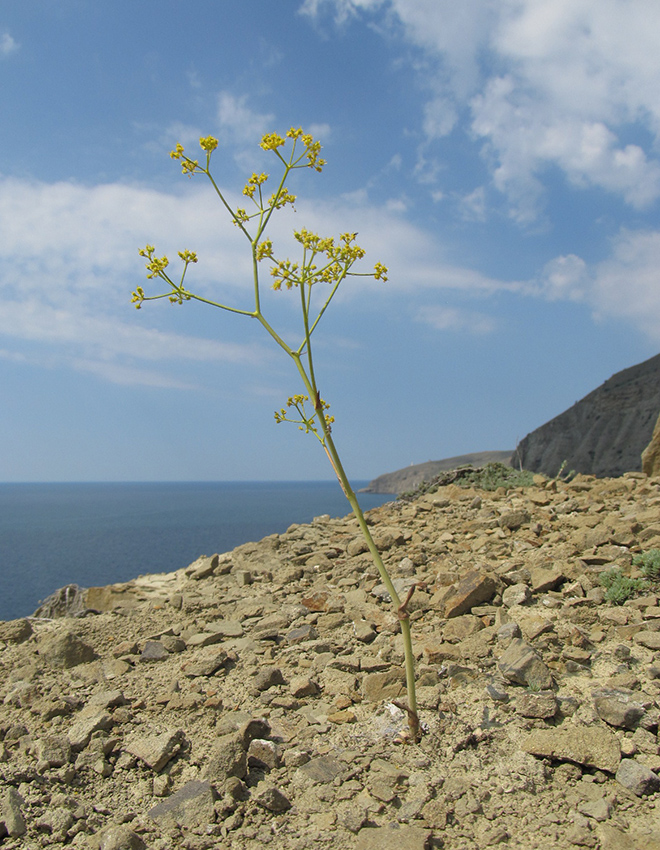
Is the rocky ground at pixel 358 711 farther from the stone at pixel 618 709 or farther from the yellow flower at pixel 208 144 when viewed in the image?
the yellow flower at pixel 208 144

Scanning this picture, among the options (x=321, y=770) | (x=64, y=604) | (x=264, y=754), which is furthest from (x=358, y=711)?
(x=64, y=604)

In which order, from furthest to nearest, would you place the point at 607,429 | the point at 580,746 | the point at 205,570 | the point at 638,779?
the point at 607,429, the point at 205,570, the point at 580,746, the point at 638,779

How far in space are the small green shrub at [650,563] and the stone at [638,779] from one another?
223 centimetres

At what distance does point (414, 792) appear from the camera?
3127 mm

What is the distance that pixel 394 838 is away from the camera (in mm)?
2791

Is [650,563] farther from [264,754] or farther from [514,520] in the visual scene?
[264,754]

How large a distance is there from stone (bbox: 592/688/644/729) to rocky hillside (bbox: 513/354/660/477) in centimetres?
2253

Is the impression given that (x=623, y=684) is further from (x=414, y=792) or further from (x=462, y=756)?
(x=414, y=792)

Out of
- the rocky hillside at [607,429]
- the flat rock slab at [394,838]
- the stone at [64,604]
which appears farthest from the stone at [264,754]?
the rocky hillside at [607,429]

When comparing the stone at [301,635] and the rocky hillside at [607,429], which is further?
the rocky hillside at [607,429]

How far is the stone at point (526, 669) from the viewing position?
384cm

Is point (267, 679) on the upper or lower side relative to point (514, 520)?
lower

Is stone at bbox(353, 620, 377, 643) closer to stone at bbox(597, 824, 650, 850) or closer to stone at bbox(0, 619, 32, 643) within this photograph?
stone at bbox(597, 824, 650, 850)

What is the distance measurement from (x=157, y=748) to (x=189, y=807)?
0.56 meters
